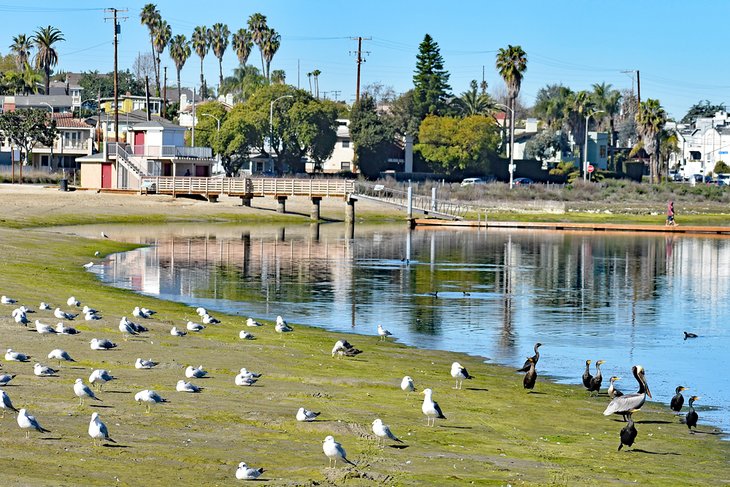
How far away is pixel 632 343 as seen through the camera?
32.5m

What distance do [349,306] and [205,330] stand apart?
410 inches

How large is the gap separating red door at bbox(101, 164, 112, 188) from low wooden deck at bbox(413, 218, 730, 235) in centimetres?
2812

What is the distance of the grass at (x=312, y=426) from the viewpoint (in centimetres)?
1566

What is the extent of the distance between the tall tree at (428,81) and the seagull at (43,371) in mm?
126119

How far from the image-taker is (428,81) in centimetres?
14638

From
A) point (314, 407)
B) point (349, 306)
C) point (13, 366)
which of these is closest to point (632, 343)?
point (349, 306)

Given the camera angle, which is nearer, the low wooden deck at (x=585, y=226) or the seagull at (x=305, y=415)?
the seagull at (x=305, y=415)

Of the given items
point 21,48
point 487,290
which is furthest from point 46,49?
point 487,290

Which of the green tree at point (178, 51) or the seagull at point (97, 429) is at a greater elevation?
the green tree at point (178, 51)

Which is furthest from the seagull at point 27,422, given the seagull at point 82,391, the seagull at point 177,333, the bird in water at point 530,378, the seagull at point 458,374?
the seagull at point 177,333

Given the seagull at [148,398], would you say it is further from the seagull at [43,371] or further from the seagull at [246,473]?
the seagull at [246,473]

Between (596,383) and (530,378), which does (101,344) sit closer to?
(530,378)

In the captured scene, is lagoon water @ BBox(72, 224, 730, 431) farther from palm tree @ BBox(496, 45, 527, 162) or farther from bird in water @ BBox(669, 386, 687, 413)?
palm tree @ BBox(496, 45, 527, 162)

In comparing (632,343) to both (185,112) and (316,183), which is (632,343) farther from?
(185,112)
